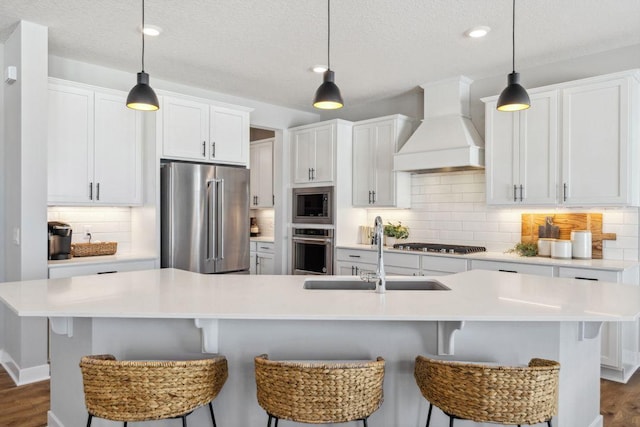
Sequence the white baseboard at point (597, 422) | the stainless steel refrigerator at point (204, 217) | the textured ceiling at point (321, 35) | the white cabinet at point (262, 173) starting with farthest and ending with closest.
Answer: the white cabinet at point (262, 173) → the stainless steel refrigerator at point (204, 217) → the textured ceiling at point (321, 35) → the white baseboard at point (597, 422)

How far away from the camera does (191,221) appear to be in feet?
14.3

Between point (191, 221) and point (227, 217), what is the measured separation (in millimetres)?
413

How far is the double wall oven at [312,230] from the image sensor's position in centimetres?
543

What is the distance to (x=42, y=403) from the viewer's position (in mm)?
3059

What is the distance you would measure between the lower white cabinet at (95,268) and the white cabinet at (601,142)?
3807 mm

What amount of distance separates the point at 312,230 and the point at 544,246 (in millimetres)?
2638

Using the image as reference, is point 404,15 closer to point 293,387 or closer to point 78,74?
point 293,387

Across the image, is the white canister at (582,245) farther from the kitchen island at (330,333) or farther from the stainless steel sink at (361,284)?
the stainless steel sink at (361,284)

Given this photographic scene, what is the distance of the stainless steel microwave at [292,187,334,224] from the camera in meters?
5.45

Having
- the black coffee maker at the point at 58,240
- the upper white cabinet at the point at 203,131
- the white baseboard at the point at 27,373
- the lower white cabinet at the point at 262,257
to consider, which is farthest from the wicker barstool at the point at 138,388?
the lower white cabinet at the point at 262,257

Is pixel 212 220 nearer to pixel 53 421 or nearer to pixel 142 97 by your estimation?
pixel 142 97

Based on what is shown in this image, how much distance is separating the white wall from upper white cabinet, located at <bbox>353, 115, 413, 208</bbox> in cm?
22

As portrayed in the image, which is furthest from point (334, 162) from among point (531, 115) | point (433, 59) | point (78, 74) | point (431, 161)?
point (78, 74)

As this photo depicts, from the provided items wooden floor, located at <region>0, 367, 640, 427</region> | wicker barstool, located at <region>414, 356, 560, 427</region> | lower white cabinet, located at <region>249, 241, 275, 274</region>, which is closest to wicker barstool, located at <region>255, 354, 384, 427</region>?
wicker barstool, located at <region>414, 356, 560, 427</region>
